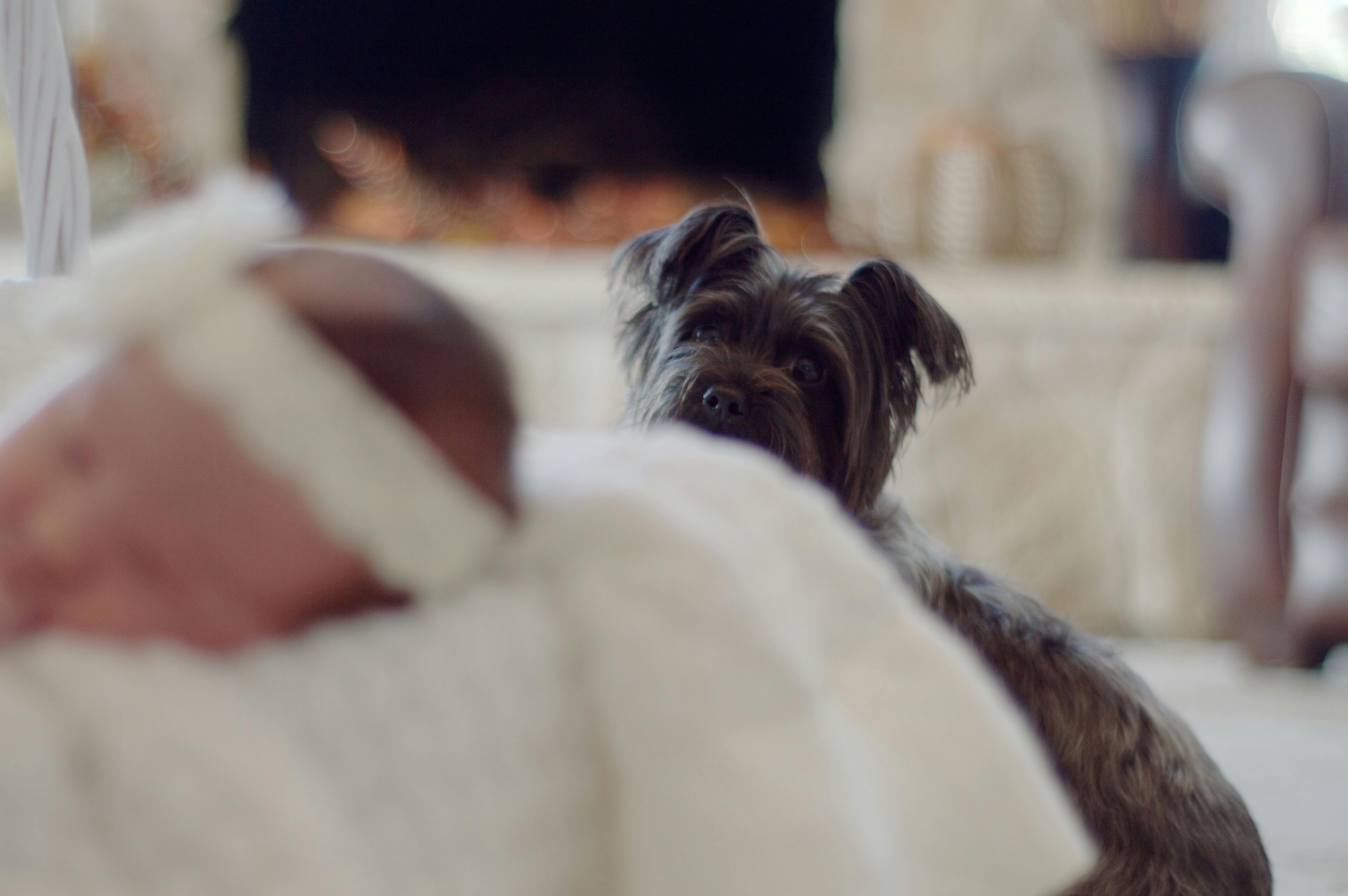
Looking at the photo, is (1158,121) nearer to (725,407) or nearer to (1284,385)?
(1284,385)

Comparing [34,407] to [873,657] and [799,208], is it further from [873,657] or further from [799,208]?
[799,208]

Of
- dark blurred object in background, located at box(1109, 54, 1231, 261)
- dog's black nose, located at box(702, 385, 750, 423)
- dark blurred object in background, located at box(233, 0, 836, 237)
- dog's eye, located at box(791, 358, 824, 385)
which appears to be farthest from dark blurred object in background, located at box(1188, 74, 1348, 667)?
dark blurred object in background, located at box(233, 0, 836, 237)

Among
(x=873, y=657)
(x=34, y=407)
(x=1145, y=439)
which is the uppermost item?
(x=34, y=407)

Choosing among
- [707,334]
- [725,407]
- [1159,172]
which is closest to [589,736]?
[725,407]

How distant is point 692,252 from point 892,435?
0.90ft

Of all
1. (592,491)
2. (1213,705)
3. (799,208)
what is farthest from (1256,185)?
(592,491)

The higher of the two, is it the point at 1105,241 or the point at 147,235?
the point at 147,235

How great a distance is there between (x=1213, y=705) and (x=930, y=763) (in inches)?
59.4

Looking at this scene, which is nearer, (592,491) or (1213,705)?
(592,491)

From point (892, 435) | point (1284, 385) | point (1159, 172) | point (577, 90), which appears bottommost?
point (1284, 385)

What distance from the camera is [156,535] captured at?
1.43ft

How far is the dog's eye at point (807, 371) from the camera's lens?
1082 mm

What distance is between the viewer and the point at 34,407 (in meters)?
0.48

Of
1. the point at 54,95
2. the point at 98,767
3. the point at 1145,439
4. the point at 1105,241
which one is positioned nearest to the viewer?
the point at 98,767
